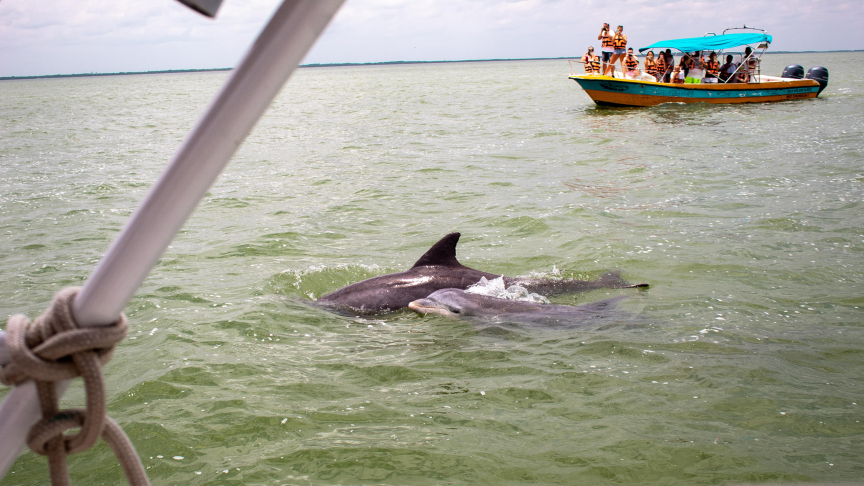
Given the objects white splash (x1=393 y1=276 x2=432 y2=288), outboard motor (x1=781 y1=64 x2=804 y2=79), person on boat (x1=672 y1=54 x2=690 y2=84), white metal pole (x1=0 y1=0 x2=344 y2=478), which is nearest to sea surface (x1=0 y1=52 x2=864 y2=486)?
white splash (x1=393 y1=276 x2=432 y2=288)

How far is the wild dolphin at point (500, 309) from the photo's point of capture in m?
6.48

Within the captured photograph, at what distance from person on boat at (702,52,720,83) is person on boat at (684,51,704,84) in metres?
0.45

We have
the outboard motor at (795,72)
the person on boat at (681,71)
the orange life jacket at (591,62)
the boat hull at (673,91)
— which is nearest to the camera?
the boat hull at (673,91)

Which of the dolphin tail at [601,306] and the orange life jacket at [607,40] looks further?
the orange life jacket at [607,40]

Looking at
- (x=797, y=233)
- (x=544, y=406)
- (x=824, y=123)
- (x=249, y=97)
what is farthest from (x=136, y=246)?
(x=824, y=123)

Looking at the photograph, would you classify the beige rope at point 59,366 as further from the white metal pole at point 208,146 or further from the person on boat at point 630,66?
the person on boat at point 630,66

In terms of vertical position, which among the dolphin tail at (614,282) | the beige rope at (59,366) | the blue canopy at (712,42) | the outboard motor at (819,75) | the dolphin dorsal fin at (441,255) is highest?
the blue canopy at (712,42)

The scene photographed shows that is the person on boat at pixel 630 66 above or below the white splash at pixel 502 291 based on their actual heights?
above

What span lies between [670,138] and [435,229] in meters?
12.2

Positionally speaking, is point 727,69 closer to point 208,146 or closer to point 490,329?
point 490,329

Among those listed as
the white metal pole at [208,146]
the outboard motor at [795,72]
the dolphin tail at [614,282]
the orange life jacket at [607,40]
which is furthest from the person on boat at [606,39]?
the white metal pole at [208,146]

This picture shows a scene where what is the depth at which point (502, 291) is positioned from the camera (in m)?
7.29

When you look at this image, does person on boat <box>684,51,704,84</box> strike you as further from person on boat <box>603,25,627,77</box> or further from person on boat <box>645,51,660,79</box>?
person on boat <box>603,25,627,77</box>

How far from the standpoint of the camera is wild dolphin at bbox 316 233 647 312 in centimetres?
700
